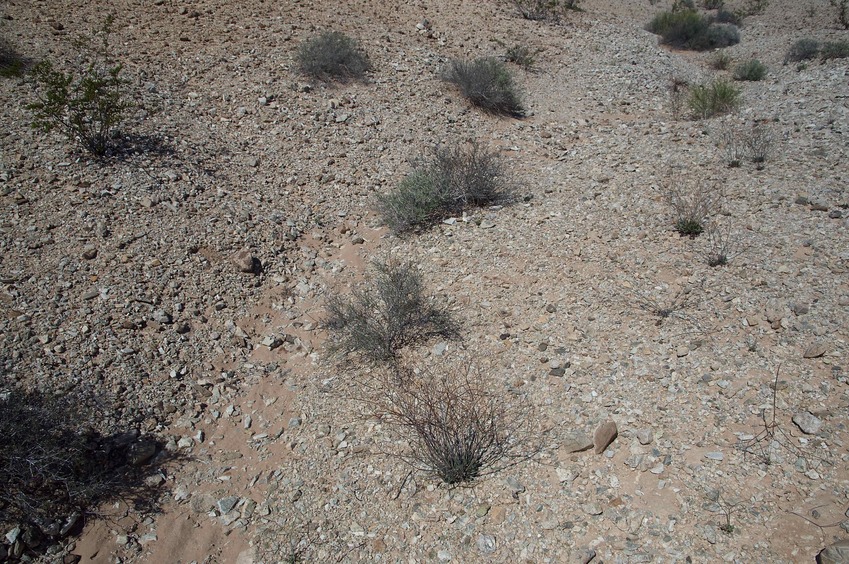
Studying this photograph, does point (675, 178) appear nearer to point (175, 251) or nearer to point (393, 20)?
point (175, 251)

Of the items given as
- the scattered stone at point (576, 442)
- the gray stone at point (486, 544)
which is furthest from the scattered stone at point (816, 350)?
the gray stone at point (486, 544)

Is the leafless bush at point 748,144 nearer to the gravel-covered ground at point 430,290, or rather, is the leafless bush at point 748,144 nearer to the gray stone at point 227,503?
the gravel-covered ground at point 430,290

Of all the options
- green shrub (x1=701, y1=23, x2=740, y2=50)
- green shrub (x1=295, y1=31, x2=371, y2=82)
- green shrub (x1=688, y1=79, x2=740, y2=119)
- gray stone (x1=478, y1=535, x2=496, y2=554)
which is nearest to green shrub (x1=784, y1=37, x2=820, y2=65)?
green shrub (x1=701, y1=23, x2=740, y2=50)

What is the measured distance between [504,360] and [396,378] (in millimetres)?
911

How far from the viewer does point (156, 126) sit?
22.7ft

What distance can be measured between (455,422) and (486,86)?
272 inches

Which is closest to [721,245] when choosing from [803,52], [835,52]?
[835,52]

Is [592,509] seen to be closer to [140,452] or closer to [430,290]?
[430,290]

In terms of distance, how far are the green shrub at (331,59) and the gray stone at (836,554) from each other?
846 cm

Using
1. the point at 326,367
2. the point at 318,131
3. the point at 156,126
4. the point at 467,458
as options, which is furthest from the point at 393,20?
the point at 467,458

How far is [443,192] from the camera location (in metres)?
6.53

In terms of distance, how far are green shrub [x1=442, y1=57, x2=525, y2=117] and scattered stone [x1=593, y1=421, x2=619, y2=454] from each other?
6.83 metres

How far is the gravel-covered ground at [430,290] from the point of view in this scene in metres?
3.37

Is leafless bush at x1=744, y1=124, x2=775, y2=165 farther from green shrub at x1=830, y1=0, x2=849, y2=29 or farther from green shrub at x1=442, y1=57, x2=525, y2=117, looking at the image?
green shrub at x1=830, y1=0, x2=849, y2=29
